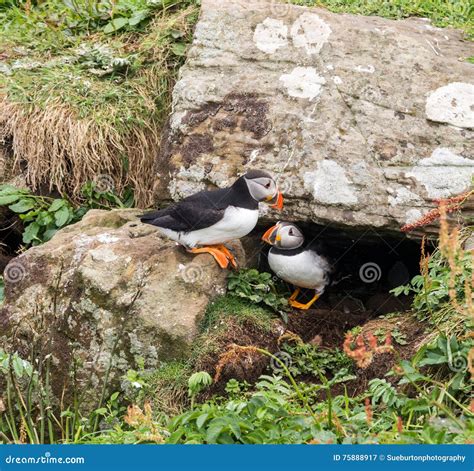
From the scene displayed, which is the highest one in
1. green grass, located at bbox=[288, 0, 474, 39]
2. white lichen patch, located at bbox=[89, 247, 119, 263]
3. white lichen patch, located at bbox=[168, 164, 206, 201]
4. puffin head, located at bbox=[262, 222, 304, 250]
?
green grass, located at bbox=[288, 0, 474, 39]

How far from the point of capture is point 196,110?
614cm

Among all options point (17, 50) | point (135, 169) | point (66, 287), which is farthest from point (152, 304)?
point (17, 50)

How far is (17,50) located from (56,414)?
3.58m

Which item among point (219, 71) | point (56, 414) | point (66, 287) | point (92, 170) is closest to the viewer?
point (56, 414)

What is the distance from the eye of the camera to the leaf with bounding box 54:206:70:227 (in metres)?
6.77

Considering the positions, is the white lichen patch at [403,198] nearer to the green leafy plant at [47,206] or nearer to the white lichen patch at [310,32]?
the white lichen patch at [310,32]

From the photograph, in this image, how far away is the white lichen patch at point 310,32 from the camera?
634 centimetres

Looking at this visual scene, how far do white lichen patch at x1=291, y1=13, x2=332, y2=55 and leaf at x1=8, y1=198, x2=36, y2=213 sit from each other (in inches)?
88.8

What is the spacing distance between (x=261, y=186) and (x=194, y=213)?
0.42m

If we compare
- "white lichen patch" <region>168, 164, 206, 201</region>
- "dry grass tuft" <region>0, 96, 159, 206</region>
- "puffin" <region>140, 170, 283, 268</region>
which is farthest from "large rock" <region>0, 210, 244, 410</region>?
"dry grass tuft" <region>0, 96, 159, 206</region>

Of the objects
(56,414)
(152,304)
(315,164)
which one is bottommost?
(56,414)

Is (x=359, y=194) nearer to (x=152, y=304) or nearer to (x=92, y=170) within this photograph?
(x=152, y=304)

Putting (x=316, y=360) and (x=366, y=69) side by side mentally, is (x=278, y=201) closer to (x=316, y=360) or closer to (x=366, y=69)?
(x=316, y=360)

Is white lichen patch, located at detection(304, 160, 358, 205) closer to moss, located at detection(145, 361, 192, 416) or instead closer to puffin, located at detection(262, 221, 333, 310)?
puffin, located at detection(262, 221, 333, 310)
